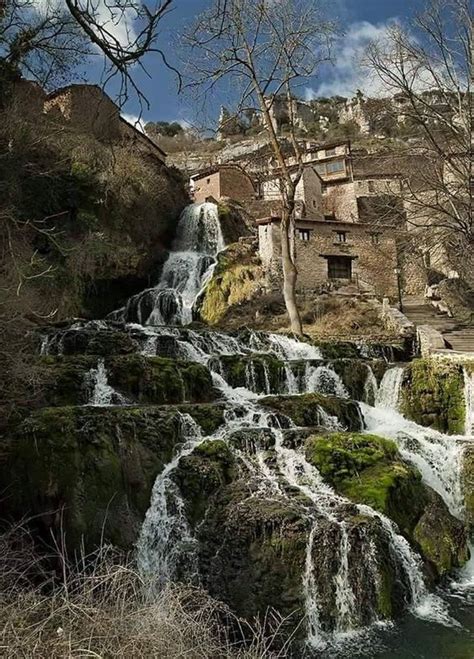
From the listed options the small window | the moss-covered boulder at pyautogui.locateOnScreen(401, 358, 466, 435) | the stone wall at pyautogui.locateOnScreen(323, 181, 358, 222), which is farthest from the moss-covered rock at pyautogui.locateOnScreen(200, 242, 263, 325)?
the small window

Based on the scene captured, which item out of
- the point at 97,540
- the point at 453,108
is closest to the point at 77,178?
the point at 453,108

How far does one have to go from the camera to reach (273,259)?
2445 cm

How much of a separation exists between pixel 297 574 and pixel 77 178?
60.3ft

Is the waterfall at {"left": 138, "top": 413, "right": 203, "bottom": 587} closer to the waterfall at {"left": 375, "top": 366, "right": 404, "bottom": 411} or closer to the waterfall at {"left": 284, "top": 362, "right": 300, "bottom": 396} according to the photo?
the waterfall at {"left": 284, "top": 362, "right": 300, "bottom": 396}

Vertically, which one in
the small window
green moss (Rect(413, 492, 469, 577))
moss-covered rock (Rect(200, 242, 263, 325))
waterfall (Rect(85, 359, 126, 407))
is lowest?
green moss (Rect(413, 492, 469, 577))

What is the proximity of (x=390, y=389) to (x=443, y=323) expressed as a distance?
28.5 ft

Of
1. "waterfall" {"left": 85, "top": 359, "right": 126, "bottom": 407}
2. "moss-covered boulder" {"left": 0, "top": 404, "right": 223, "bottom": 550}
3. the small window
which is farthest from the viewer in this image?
the small window

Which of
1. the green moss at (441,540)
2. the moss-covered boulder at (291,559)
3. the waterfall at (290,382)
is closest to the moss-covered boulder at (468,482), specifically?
the green moss at (441,540)

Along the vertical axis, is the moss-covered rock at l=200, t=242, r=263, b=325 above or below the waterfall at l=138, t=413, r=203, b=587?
above

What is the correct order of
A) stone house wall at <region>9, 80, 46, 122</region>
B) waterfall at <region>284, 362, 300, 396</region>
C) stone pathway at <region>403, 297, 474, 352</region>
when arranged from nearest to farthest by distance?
waterfall at <region>284, 362, 300, 396</region>
stone house wall at <region>9, 80, 46, 122</region>
stone pathway at <region>403, 297, 474, 352</region>

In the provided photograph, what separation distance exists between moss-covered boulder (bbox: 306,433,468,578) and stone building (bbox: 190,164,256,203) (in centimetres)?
2664

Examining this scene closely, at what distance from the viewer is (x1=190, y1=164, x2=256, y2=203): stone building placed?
33.8 m

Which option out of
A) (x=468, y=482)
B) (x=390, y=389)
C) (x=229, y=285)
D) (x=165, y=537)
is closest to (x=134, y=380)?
(x=165, y=537)

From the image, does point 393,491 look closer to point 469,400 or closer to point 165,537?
point 165,537
